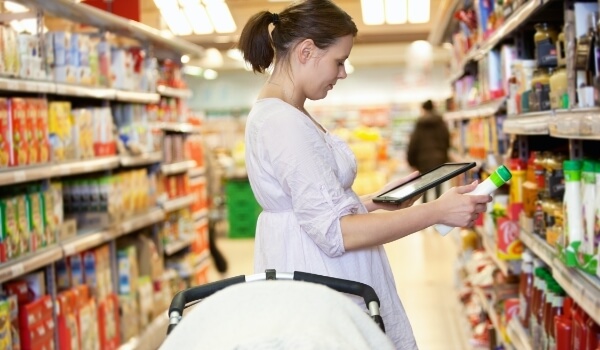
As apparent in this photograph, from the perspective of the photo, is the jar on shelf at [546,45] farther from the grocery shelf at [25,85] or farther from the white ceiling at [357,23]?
the white ceiling at [357,23]

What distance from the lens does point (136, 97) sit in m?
5.68

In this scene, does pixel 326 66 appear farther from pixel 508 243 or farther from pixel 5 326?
pixel 5 326

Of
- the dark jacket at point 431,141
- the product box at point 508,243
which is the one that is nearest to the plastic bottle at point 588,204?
the product box at point 508,243

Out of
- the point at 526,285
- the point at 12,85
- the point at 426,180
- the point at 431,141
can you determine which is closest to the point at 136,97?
the point at 12,85

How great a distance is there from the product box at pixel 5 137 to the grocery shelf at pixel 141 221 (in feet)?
4.69

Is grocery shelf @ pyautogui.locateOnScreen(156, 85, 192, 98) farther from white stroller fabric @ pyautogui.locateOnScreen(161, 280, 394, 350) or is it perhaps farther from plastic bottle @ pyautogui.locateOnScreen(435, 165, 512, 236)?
white stroller fabric @ pyautogui.locateOnScreen(161, 280, 394, 350)

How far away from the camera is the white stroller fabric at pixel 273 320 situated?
63.2 inches

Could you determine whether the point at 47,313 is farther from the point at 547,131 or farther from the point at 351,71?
the point at 351,71

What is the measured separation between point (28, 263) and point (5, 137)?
59 centimetres

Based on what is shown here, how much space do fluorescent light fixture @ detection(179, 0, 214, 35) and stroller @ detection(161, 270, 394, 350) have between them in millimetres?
9532

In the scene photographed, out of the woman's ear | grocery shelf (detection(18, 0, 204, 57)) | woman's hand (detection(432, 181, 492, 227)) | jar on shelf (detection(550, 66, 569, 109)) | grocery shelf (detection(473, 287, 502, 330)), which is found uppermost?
grocery shelf (detection(18, 0, 204, 57))

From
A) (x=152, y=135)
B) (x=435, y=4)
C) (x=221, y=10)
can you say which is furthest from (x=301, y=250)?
(x=435, y=4)

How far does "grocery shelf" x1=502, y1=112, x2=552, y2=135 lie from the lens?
2.67 metres

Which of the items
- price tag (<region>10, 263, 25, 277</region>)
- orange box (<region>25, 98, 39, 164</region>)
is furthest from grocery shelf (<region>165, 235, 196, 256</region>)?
price tag (<region>10, 263, 25, 277</region>)
